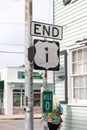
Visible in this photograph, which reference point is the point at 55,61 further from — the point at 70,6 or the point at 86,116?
the point at 70,6

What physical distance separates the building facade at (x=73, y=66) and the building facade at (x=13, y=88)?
86.3ft

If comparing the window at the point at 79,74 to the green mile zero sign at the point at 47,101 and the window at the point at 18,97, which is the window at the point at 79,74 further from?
the window at the point at 18,97

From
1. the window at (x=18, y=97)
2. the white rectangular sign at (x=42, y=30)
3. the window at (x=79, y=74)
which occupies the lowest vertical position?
the window at (x=18, y=97)

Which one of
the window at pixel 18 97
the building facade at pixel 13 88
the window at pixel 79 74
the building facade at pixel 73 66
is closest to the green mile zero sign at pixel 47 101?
the building facade at pixel 73 66

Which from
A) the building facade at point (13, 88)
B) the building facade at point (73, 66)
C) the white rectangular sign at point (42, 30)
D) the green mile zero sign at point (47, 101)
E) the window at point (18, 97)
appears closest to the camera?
the green mile zero sign at point (47, 101)

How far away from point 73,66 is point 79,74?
47 centimetres

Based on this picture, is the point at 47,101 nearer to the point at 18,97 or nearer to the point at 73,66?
the point at 73,66

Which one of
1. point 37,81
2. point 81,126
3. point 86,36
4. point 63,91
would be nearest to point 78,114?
point 81,126

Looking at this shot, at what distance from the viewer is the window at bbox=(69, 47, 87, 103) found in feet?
35.8

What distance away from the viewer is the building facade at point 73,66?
10.9 meters

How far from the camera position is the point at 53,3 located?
12.8 meters

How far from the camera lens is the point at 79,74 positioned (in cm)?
1109

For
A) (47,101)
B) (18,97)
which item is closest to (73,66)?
(47,101)

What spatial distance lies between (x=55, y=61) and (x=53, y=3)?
501cm
